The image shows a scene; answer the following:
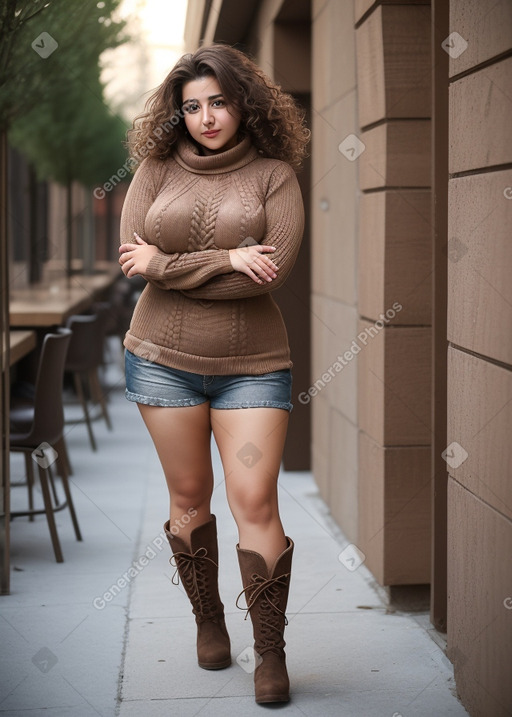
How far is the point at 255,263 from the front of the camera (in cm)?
296

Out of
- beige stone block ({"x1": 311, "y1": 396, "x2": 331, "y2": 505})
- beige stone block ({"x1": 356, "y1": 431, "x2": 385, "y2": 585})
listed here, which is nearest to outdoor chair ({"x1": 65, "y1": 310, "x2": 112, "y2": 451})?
beige stone block ({"x1": 311, "y1": 396, "x2": 331, "y2": 505})

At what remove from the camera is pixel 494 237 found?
262 cm

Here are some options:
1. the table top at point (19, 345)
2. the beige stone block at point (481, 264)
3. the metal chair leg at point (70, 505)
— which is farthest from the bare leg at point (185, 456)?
the table top at point (19, 345)

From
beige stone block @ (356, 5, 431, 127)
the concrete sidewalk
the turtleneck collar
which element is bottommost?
the concrete sidewalk

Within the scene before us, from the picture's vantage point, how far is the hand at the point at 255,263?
117 inches

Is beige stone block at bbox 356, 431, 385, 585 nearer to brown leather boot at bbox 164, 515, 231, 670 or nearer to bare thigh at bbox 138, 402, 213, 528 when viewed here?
brown leather boot at bbox 164, 515, 231, 670

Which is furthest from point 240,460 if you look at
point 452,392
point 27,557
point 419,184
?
point 27,557

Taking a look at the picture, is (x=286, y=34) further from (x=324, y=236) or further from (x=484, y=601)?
(x=484, y=601)

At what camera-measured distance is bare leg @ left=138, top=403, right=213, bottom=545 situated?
3176 millimetres

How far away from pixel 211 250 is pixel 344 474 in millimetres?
2373

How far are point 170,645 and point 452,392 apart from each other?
1.38m

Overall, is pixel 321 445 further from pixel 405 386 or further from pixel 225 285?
pixel 225 285

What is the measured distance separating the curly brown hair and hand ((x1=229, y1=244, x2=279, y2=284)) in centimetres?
38

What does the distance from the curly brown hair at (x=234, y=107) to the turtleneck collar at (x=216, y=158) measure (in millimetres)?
42
